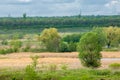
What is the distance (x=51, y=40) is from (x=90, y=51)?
58.6 m

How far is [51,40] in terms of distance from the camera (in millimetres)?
118438

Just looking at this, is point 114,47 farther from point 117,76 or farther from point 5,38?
point 117,76

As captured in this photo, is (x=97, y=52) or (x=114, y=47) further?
(x=114, y=47)

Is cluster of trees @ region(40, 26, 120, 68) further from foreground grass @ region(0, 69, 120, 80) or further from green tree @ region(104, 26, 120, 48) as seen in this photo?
foreground grass @ region(0, 69, 120, 80)

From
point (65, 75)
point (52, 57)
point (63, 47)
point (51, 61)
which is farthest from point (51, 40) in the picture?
point (65, 75)

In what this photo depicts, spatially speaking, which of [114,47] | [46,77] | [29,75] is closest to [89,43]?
[46,77]

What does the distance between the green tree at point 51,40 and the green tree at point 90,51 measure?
175 ft

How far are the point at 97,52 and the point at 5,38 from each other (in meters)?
110

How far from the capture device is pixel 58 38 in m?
119

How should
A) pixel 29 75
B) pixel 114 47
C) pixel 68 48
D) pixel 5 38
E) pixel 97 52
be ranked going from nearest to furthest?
pixel 29 75, pixel 97 52, pixel 68 48, pixel 114 47, pixel 5 38

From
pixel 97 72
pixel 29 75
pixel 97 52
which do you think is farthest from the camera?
pixel 97 52

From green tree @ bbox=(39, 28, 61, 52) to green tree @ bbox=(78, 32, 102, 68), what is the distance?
53.4 metres

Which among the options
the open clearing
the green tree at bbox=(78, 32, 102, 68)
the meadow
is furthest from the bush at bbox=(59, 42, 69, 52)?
the green tree at bbox=(78, 32, 102, 68)

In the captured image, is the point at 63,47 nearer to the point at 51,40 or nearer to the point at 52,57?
the point at 51,40
